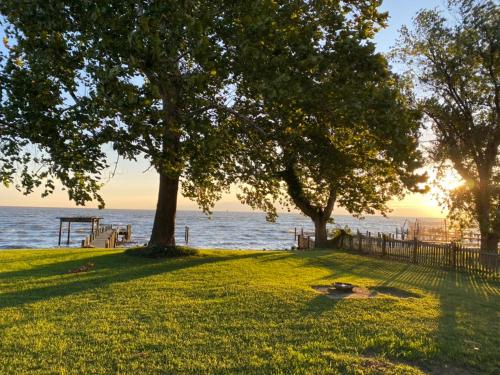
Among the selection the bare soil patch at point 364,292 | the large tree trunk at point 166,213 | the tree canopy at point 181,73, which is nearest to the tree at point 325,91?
the tree canopy at point 181,73

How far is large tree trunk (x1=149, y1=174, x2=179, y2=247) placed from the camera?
2042 centimetres

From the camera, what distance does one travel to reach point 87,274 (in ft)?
46.2

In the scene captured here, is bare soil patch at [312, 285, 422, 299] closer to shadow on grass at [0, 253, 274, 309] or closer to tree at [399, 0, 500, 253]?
shadow on grass at [0, 253, 274, 309]

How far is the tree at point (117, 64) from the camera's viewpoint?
10492 millimetres

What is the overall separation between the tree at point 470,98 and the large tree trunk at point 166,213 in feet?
47.6

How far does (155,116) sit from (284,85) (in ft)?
11.9

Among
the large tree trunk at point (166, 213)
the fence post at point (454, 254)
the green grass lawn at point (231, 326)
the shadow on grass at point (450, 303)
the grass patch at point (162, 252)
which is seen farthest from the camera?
the large tree trunk at point (166, 213)

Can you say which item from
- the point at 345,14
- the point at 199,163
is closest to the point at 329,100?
the point at 345,14

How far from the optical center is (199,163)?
52.3 feet

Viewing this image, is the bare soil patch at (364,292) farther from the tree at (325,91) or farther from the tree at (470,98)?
the tree at (470,98)

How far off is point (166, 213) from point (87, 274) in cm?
678

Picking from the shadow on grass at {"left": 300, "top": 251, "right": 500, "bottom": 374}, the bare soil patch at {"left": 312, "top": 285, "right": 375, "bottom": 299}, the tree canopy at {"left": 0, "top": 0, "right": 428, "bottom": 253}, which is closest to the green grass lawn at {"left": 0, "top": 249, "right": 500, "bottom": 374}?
the shadow on grass at {"left": 300, "top": 251, "right": 500, "bottom": 374}

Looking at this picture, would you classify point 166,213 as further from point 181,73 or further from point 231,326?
point 231,326

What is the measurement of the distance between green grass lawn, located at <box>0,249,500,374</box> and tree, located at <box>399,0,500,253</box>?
10074mm
